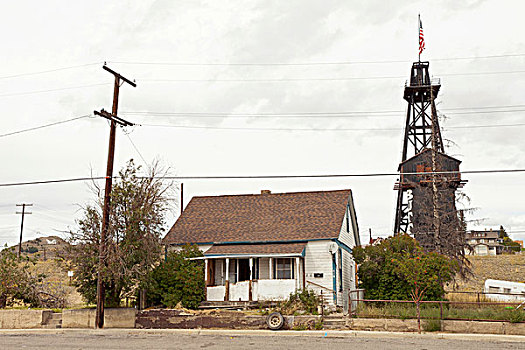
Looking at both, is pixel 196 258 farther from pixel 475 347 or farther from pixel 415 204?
pixel 415 204

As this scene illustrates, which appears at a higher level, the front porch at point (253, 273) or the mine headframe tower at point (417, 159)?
the mine headframe tower at point (417, 159)

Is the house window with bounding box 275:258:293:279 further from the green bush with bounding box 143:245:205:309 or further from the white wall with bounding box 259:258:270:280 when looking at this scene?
the green bush with bounding box 143:245:205:309

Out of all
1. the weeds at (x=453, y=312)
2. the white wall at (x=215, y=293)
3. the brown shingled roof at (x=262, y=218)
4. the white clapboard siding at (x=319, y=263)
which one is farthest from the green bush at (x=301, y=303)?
the white wall at (x=215, y=293)

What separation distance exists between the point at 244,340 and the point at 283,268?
8.54 meters

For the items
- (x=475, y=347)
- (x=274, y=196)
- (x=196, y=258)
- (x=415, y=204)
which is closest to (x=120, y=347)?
(x=196, y=258)

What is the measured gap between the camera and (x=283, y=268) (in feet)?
84.8

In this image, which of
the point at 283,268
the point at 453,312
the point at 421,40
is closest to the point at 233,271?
the point at 283,268

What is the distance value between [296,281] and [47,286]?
12.3 metres

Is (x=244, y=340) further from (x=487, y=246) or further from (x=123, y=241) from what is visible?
(x=487, y=246)

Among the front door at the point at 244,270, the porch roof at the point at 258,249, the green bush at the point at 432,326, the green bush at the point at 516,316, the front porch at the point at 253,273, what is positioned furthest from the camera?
the front door at the point at 244,270

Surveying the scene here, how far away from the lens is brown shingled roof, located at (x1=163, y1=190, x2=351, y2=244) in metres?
26.7

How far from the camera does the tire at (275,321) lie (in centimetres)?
2019

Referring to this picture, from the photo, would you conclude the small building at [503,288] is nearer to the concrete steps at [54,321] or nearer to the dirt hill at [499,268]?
the dirt hill at [499,268]

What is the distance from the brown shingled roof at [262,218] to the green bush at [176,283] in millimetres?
1542
